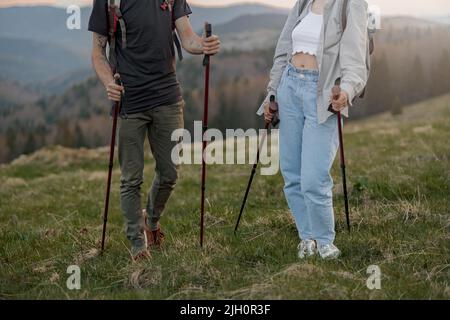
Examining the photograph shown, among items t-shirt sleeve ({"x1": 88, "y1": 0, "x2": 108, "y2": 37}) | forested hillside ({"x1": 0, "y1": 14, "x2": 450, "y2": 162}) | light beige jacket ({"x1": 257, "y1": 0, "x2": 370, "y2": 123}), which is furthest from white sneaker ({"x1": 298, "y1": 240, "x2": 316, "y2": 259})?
forested hillside ({"x1": 0, "y1": 14, "x2": 450, "y2": 162})

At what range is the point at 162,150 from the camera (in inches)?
271

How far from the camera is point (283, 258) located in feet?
20.5

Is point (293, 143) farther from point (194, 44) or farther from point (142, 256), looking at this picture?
point (142, 256)

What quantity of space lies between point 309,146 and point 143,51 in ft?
6.69

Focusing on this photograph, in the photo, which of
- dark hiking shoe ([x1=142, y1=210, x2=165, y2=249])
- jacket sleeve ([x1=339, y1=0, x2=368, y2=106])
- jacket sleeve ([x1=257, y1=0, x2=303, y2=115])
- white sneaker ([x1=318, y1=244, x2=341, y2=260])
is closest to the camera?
jacket sleeve ([x1=339, y1=0, x2=368, y2=106])

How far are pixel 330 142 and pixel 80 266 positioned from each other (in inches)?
115

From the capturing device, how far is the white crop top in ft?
20.0

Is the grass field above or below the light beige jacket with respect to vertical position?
below

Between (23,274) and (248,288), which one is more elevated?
(248,288)

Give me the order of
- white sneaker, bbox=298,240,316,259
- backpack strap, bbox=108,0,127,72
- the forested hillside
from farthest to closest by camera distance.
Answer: the forested hillside < backpack strap, bbox=108,0,127,72 < white sneaker, bbox=298,240,316,259

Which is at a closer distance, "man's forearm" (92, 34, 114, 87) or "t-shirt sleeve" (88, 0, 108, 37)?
"t-shirt sleeve" (88, 0, 108, 37)

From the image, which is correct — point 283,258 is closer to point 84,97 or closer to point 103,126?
point 103,126

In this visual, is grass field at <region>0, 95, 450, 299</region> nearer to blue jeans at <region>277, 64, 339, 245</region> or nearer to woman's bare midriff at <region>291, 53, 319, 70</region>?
blue jeans at <region>277, 64, 339, 245</region>

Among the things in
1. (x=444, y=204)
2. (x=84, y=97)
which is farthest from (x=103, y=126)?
(x=444, y=204)
